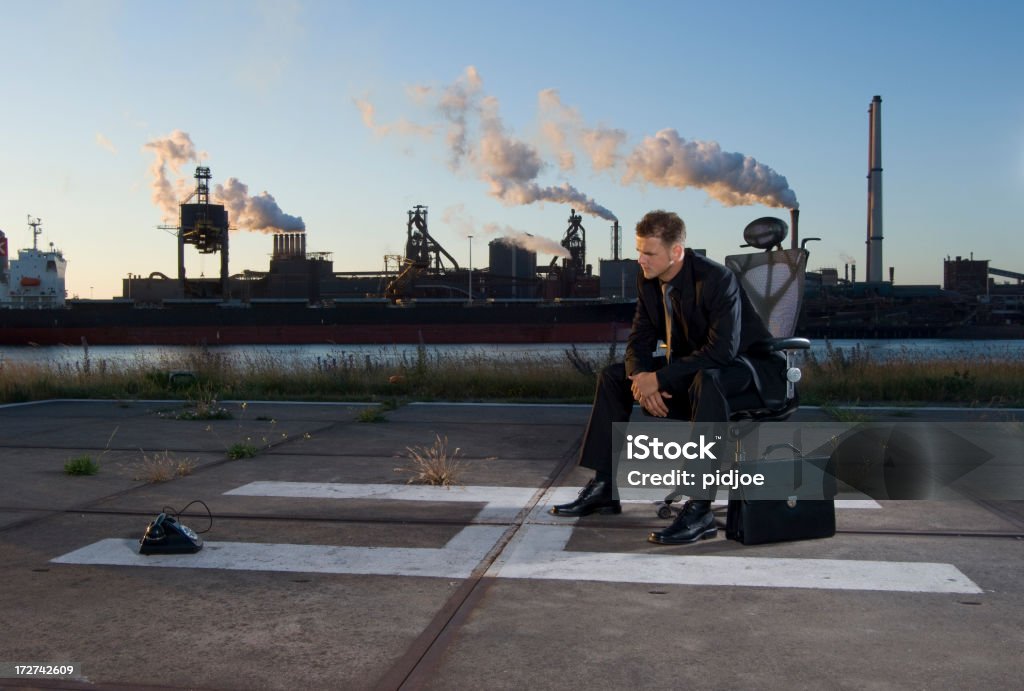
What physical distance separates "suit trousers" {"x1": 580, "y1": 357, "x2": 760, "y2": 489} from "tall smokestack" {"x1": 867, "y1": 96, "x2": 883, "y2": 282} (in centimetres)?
6224

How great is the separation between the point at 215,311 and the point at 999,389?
173 feet

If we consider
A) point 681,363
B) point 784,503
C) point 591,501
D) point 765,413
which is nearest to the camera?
point 784,503

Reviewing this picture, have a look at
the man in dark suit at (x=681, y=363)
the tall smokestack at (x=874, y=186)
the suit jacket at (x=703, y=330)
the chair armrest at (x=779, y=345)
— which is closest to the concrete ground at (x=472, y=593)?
the man in dark suit at (x=681, y=363)

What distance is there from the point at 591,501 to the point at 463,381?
7743 millimetres

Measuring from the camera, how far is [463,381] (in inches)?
470

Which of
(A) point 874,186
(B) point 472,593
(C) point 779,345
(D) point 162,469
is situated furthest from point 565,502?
(A) point 874,186

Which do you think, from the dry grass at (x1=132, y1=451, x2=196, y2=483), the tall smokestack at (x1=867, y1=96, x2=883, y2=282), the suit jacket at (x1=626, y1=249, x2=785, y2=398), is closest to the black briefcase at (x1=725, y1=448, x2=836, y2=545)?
the suit jacket at (x1=626, y1=249, x2=785, y2=398)

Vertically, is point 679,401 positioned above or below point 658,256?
below

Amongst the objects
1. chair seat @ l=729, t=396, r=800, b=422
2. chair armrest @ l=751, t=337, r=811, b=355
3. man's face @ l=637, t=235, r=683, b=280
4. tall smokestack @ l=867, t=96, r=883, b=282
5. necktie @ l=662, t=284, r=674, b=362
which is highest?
tall smokestack @ l=867, t=96, r=883, b=282

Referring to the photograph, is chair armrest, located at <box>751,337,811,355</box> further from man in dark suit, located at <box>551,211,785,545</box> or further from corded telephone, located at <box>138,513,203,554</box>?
corded telephone, located at <box>138,513,203,554</box>

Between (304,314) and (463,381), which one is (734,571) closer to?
(463,381)

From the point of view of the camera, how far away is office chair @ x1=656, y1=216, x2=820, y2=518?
4000mm

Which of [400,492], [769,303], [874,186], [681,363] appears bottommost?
[400,492]

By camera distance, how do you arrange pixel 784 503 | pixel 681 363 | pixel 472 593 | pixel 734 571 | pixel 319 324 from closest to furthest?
pixel 472 593 → pixel 734 571 → pixel 784 503 → pixel 681 363 → pixel 319 324
